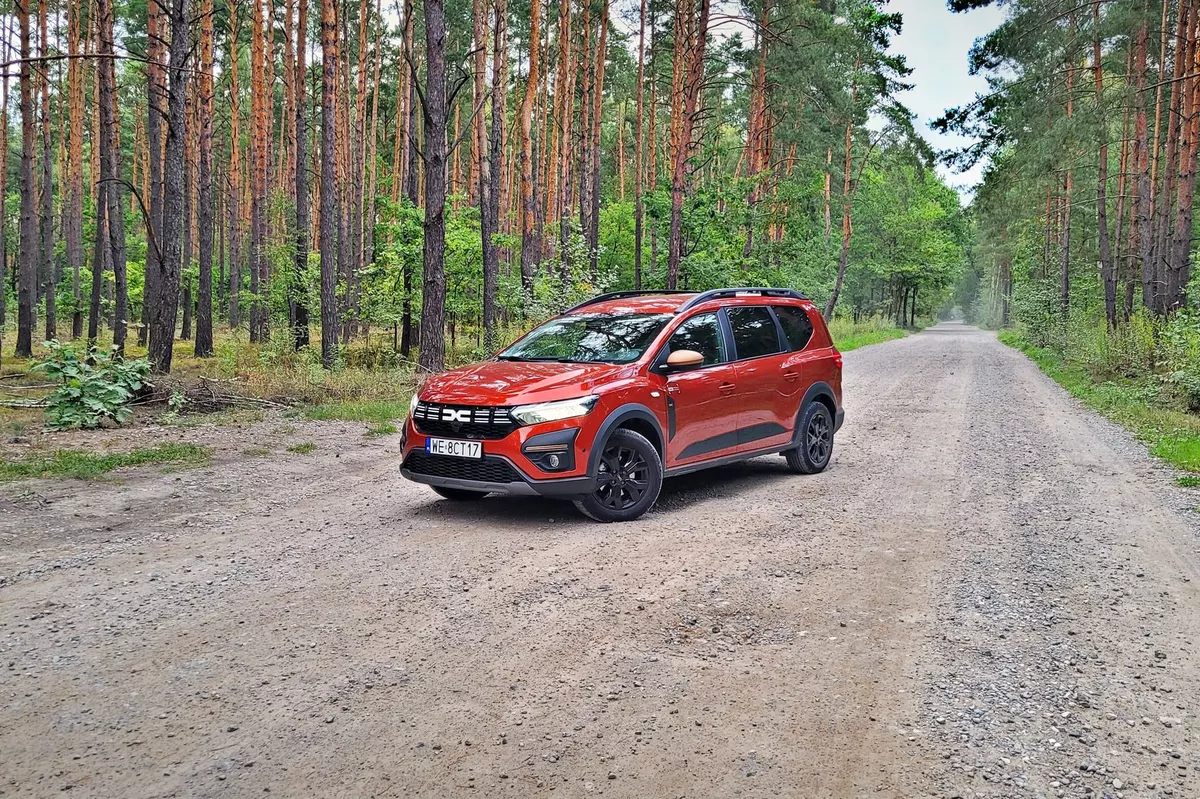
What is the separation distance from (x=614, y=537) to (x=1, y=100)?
122 feet

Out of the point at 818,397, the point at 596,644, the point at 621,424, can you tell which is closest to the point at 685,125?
the point at 818,397

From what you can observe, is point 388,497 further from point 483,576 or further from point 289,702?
point 289,702

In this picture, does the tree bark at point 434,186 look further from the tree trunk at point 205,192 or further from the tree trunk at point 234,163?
the tree trunk at point 234,163

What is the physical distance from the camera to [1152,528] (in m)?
6.80

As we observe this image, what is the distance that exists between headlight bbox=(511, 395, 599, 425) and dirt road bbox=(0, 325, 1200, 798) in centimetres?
85

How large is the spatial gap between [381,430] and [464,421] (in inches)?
212

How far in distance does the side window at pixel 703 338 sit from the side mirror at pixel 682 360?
0.62 feet

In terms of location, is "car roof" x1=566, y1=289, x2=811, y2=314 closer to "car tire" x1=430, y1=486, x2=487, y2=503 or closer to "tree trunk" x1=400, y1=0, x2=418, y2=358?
"car tire" x1=430, y1=486, x2=487, y2=503

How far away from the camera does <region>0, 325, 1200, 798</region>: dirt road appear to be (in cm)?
315

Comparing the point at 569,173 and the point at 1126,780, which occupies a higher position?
the point at 569,173

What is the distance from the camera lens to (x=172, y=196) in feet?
48.9

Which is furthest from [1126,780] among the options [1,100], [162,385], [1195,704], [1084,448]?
[1,100]

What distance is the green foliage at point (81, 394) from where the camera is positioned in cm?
1109

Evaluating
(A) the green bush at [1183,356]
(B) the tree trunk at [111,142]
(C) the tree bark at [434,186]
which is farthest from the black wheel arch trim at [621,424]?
(B) the tree trunk at [111,142]
